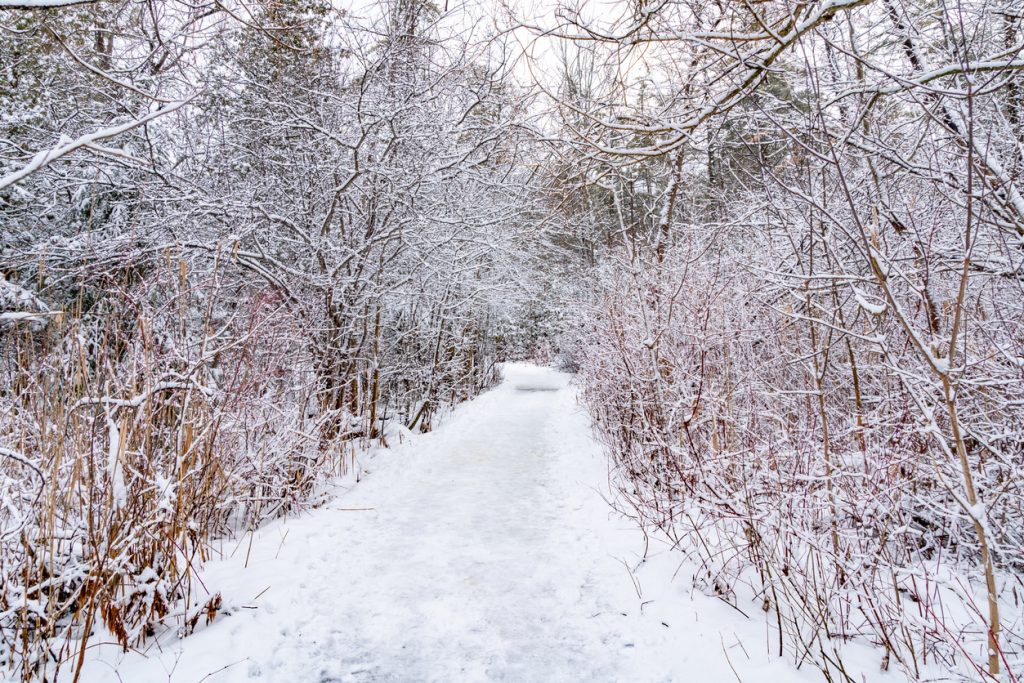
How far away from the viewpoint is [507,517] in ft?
17.4

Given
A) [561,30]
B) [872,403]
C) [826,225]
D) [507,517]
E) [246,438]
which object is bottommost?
[507,517]

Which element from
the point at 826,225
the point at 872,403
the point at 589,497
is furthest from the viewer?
the point at 589,497

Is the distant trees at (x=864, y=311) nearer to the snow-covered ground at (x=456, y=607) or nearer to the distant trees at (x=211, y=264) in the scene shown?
the snow-covered ground at (x=456, y=607)

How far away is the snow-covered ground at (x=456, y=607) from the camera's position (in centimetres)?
270

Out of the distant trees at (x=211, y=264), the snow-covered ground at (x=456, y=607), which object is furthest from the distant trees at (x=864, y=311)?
the distant trees at (x=211, y=264)

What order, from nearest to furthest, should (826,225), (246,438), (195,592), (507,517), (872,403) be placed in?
(826,225) → (195,592) → (246,438) → (872,403) → (507,517)

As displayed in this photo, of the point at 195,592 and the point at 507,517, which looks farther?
the point at 507,517

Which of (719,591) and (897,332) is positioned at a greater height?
(897,332)

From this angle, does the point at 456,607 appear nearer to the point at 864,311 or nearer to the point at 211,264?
the point at 864,311

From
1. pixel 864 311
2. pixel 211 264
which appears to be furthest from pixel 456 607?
pixel 211 264

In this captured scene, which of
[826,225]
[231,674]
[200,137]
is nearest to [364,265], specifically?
[200,137]

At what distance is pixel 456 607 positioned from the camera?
342cm

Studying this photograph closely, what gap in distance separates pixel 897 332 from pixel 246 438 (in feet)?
16.9

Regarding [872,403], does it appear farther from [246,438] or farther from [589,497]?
[246,438]
